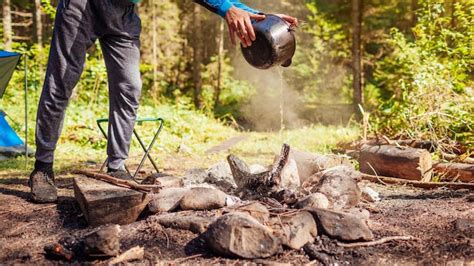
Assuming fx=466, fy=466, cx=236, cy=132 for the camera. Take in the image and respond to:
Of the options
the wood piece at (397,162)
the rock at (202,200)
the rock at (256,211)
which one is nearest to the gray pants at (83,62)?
the rock at (202,200)

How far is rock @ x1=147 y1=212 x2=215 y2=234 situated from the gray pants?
894 millimetres

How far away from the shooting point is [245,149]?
820 cm

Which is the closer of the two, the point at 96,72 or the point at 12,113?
the point at 12,113

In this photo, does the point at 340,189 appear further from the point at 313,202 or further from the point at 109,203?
the point at 109,203

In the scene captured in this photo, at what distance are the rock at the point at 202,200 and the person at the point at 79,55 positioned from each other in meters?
0.66

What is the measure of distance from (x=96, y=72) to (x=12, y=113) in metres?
2.03

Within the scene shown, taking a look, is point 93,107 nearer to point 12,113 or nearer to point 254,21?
point 12,113

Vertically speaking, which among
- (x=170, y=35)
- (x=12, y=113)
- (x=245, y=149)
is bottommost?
(x=245, y=149)

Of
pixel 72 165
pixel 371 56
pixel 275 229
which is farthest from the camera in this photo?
pixel 371 56

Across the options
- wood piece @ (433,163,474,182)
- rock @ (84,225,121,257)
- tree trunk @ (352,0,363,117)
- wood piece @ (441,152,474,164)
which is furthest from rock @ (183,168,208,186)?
tree trunk @ (352,0,363,117)

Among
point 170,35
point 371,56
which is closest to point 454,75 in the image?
point 371,56

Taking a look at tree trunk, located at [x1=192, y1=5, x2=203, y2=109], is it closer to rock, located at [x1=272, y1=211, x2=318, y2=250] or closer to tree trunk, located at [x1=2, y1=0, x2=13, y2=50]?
tree trunk, located at [x1=2, y1=0, x2=13, y2=50]

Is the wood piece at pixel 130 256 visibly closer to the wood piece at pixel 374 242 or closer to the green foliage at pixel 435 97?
the wood piece at pixel 374 242

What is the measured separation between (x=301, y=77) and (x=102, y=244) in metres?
18.7
